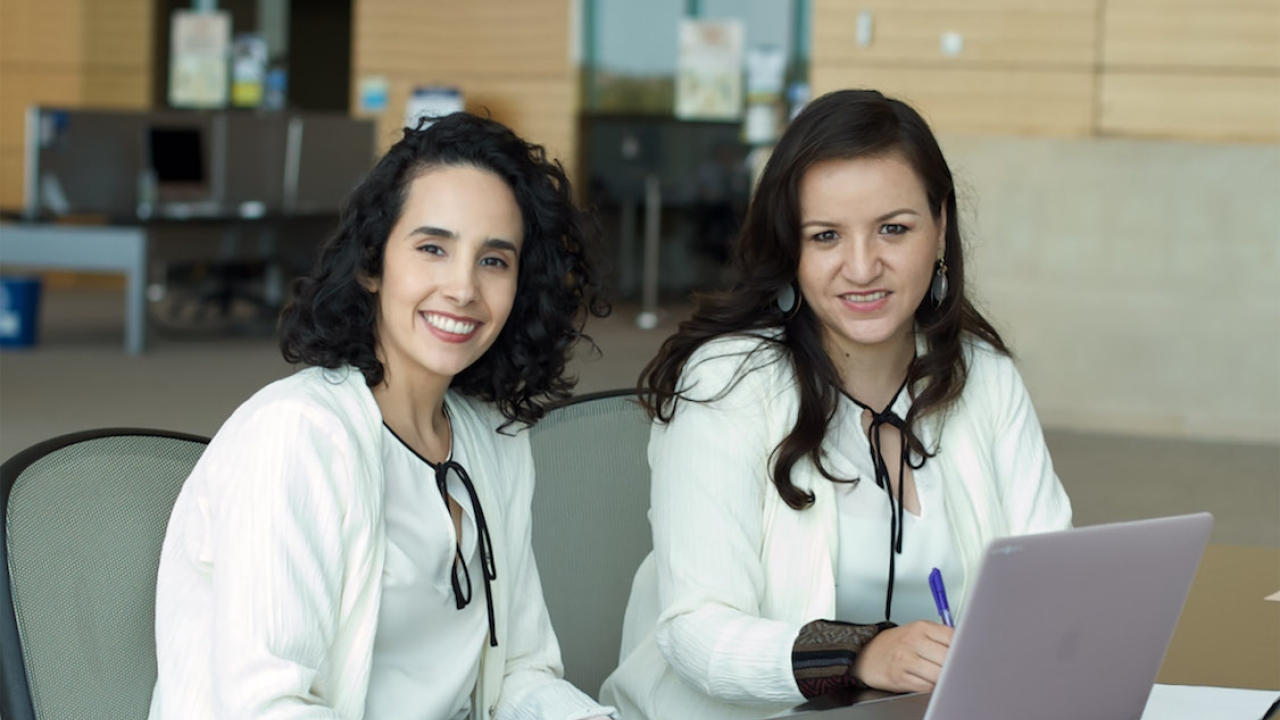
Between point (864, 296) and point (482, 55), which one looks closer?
point (864, 296)

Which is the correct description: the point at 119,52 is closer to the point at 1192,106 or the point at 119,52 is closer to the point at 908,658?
the point at 1192,106

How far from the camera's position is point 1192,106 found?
7.43 metres

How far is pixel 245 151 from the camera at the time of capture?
1051cm

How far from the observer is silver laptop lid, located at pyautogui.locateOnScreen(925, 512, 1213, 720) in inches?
44.5

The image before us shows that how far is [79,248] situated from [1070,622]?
8612 mm

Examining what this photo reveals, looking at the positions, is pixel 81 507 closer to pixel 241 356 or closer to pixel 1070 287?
pixel 1070 287

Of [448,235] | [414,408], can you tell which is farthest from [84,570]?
[448,235]

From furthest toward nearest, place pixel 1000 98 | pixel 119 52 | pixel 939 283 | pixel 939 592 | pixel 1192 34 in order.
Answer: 1. pixel 119 52
2. pixel 1000 98
3. pixel 1192 34
4. pixel 939 283
5. pixel 939 592

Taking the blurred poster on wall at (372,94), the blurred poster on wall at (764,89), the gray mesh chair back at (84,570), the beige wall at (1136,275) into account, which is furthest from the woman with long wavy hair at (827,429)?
the blurred poster on wall at (372,94)

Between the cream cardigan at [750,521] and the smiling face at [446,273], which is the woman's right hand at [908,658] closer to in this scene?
the cream cardigan at [750,521]

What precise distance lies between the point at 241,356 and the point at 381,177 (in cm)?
774

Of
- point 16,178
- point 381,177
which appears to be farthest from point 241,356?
point 381,177

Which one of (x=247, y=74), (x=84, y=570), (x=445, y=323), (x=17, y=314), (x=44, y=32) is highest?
(x=44, y=32)

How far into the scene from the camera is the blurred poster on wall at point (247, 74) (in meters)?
15.0
